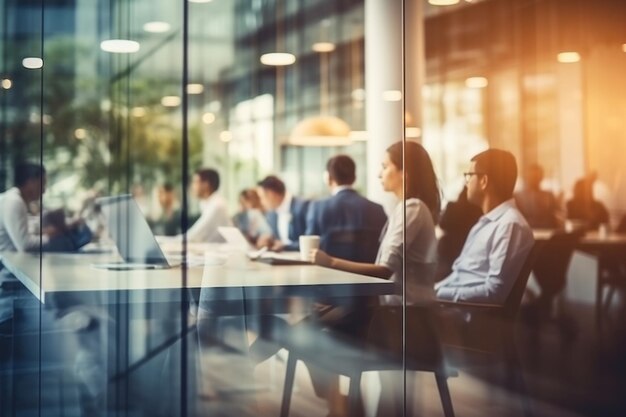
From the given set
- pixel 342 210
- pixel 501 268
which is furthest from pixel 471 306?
pixel 342 210

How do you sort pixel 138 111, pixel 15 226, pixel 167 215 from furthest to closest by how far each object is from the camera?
pixel 138 111, pixel 167 215, pixel 15 226

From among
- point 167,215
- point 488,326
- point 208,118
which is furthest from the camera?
point 167,215

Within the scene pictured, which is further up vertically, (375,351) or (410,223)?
(410,223)

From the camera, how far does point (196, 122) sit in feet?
16.2

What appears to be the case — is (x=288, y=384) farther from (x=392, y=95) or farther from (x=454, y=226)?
(x=392, y=95)

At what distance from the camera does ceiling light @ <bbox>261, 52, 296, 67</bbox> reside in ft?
13.7

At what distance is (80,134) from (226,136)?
78cm

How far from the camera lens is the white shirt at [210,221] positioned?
4.30 m

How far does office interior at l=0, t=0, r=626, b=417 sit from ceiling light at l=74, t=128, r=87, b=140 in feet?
0.04

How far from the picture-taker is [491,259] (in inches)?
164

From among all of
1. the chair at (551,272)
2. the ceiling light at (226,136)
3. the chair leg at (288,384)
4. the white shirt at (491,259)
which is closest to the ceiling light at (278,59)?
the ceiling light at (226,136)

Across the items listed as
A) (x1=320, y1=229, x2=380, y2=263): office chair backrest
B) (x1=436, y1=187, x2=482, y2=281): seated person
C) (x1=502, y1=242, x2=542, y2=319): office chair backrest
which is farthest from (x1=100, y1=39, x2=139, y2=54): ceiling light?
(x1=502, y1=242, x2=542, y2=319): office chair backrest

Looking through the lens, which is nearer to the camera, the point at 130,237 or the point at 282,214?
the point at 282,214

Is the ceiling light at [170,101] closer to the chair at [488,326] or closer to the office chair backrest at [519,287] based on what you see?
the chair at [488,326]
